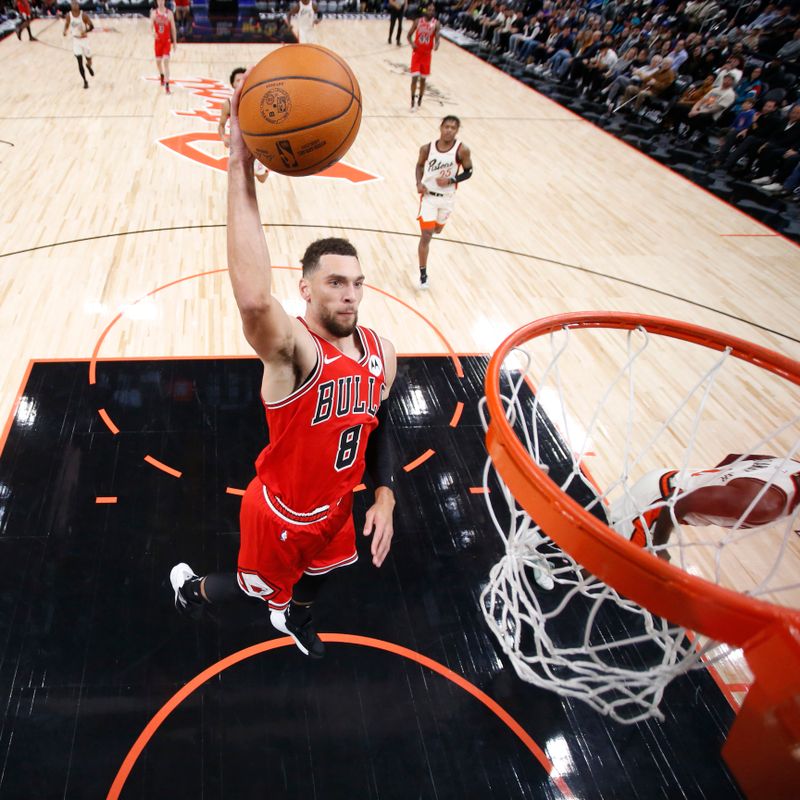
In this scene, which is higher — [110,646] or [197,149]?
[110,646]

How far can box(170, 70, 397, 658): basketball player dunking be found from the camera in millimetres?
2170

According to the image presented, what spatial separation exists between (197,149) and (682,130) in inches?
370

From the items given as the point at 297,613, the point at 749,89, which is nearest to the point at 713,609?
the point at 297,613

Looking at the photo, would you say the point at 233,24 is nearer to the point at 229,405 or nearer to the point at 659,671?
the point at 229,405

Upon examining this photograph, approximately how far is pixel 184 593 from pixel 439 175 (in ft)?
14.4

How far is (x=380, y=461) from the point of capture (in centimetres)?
269

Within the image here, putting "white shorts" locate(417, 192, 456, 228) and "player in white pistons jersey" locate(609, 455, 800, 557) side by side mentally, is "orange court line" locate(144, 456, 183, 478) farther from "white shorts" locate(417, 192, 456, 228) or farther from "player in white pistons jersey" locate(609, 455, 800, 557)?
"white shorts" locate(417, 192, 456, 228)

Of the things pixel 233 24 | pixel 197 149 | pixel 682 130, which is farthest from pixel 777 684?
pixel 233 24

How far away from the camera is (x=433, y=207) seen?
5.82 metres

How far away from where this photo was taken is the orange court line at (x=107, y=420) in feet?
13.5

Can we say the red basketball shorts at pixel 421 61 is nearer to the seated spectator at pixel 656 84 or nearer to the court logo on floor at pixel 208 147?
the court logo on floor at pixel 208 147

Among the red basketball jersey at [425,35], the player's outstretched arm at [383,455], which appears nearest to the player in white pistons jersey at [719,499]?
the player's outstretched arm at [383,455]

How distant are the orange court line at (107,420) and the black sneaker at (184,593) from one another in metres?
1.42

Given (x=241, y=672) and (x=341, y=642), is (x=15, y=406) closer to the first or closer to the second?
(x=241, y=672)
